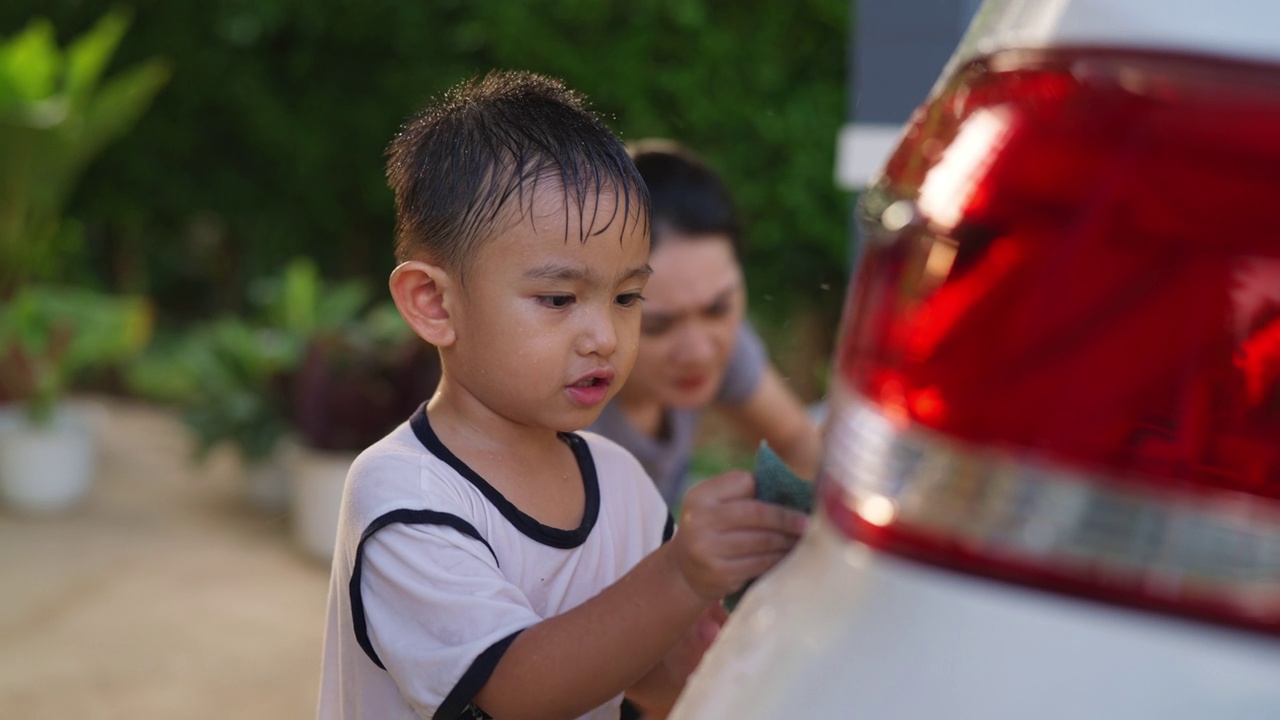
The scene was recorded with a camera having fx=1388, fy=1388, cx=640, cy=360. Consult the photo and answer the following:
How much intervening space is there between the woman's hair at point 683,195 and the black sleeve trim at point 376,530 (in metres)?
1.50

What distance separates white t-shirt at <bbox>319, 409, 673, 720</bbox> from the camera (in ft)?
4.12

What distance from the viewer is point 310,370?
491 centimetres

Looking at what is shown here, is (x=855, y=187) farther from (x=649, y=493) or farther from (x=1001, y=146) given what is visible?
(x=1001, y=146)

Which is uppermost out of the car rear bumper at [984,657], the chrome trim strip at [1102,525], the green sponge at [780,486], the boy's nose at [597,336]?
the chrome trim strip at [1102,525]

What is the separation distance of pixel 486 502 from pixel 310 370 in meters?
3.68

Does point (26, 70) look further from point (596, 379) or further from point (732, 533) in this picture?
point (732, 533)

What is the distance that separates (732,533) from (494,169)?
0.46 metres

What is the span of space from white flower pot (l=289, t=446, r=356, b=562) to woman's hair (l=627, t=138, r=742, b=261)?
2146 millimetres

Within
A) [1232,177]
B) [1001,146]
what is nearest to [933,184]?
[1001,146]

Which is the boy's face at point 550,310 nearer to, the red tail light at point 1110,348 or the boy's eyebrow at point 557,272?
the boy's eyebrow at point 557,272

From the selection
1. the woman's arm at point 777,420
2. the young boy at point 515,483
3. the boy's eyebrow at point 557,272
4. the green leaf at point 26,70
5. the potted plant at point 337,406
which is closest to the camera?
the young boy at point 515,483

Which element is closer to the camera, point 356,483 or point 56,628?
point 356,483

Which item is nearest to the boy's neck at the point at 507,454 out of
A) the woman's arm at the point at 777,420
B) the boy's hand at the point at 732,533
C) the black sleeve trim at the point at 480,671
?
the black sleeve trim at the point at 480,671

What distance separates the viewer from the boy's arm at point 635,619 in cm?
114
